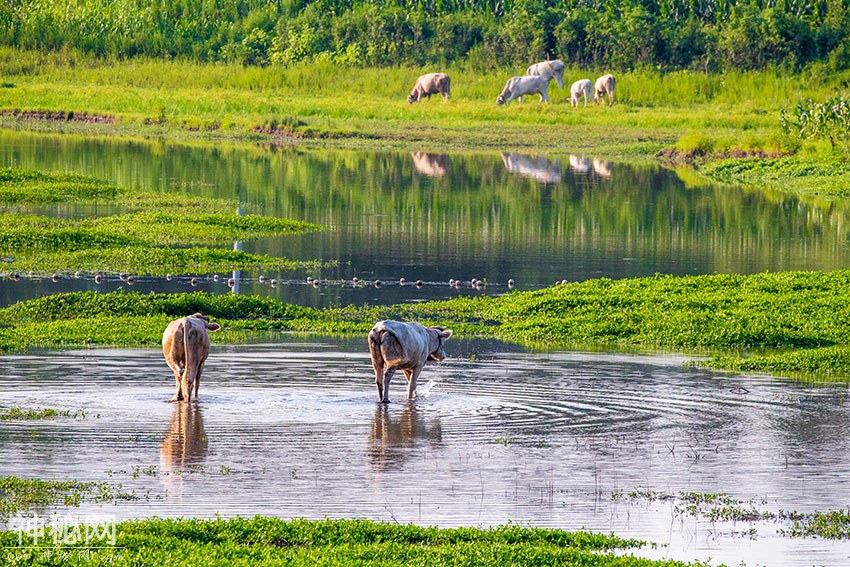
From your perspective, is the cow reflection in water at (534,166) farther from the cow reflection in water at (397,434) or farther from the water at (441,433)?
the cow reflection in water at (397,434)

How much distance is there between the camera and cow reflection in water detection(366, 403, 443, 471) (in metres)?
16.8

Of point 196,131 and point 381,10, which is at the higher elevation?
point 381,10

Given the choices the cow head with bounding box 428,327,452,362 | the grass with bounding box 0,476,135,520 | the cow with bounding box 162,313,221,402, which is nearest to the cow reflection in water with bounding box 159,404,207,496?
the cow with bounding box 162,313,221,402

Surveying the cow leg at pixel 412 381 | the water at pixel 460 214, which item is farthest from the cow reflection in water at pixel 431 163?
the cow leg at pixel 412 381

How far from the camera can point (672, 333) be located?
2570cm

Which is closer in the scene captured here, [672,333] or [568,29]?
[672,333]

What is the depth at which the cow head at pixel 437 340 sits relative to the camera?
20.4 metres

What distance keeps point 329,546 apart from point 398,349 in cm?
622

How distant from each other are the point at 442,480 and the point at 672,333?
10625 millimetres

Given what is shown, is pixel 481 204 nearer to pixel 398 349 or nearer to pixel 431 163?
pixel 431 163

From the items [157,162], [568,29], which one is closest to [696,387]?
[157,162]

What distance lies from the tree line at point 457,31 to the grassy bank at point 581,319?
66.0 m

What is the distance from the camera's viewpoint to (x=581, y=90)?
277 feet

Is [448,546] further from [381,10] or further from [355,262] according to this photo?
[381,10]
